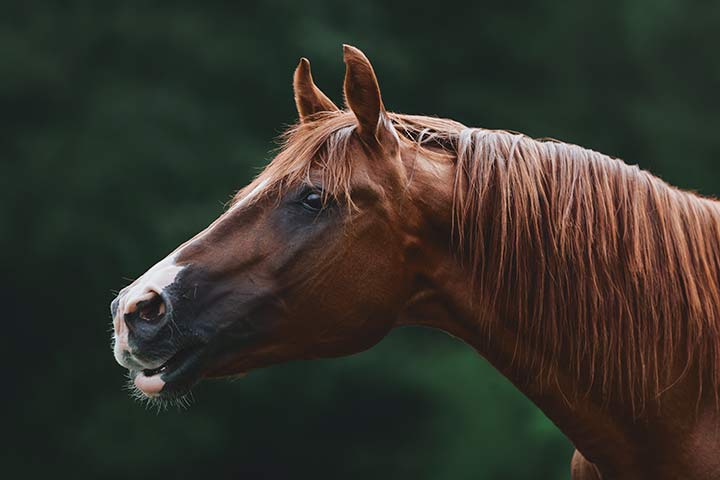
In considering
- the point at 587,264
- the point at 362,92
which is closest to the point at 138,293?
the point at 362,92

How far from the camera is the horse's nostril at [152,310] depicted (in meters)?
1.20

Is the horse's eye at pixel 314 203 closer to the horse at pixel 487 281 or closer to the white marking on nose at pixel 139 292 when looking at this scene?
the horse at pixel 487 281

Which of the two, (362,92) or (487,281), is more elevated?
(362,92)

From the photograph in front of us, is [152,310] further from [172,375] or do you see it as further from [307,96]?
[307,96]

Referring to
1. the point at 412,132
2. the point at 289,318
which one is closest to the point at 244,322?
the point at 289,318

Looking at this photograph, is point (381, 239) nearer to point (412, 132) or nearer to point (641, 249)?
point (412, 132)

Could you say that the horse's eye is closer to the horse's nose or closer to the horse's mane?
the horse's mane

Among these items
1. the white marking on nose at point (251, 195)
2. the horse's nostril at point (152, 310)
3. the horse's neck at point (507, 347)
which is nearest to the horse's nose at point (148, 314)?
the horse's nostril at point (152, 310)

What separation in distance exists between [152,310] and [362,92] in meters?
0.46

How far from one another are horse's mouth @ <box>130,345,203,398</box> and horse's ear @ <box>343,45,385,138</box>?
0.43 metres

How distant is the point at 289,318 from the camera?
1.27 meters

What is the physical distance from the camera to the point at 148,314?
1.21 metres

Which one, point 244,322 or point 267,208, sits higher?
point 267,208

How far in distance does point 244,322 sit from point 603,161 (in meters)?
0.63
